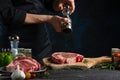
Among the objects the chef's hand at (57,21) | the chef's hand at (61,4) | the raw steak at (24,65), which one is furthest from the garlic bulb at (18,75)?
the chef's hand at (61,4)

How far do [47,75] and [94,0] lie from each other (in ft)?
6.28

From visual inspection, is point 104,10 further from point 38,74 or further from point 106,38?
point 38,74

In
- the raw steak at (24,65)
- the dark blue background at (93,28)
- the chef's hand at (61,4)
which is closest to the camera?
the raw steak at (24,65)

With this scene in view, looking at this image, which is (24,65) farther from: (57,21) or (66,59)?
(57,21)

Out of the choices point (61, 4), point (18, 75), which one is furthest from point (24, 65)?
point (61, 4)

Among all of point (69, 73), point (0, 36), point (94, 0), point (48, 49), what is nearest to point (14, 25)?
point (0, 36)

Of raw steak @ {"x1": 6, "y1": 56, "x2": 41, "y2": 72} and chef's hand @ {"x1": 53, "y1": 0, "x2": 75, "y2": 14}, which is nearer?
raw steak @ {"x1": 6, "y1": 56, "x2": 41, "y2": 72}

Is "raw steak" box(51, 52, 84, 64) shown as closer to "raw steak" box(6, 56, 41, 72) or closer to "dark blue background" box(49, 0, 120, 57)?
"raw steak" box(6, 56, 41, 72)

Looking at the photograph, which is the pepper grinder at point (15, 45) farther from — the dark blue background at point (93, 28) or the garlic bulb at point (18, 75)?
the dark blue background at point (93, 28)

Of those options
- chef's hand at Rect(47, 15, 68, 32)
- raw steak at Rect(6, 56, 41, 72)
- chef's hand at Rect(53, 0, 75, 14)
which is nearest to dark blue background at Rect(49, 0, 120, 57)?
chef's hand at Rect(53, 0, 75, 14)

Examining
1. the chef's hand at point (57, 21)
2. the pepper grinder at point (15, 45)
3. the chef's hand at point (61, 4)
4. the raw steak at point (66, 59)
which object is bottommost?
the raw steak at point (66, 59)

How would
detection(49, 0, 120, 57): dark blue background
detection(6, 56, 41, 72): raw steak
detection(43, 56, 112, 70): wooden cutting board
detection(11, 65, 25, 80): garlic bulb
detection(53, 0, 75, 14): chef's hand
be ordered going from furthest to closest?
detection(49, 0, 120, 57): dark blue background < detection(53, 0, 75, 14): chef's hand < detection(43, 56, 112, 70): wooden cutting board < detection(6, 56, 41, 72): raw steak < detection(11, 65, 25, 80): garlic bulb

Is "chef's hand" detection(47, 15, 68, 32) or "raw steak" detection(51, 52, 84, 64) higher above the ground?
"chef's hand" detection(47, 15, 68, 32)

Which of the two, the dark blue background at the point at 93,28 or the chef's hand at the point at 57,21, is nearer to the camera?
the chef's hand at the point at 57,21
